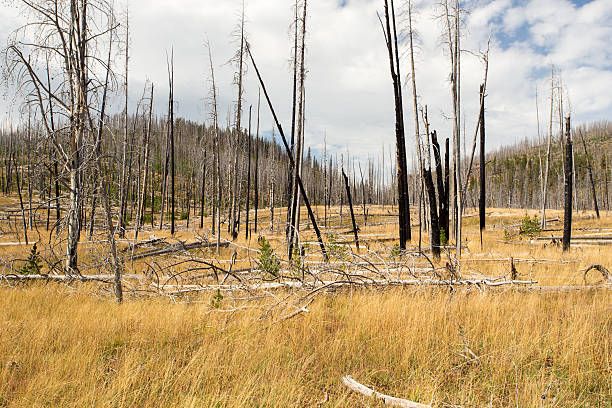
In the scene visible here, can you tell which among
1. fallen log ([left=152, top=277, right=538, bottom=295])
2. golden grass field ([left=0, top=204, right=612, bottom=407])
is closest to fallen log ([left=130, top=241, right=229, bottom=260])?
fallen log ([left=152, top=277, right=538, bottom=295])

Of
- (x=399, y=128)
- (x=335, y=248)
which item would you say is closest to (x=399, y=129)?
(x=399, y=128)

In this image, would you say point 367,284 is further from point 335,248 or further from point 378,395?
point 378,395

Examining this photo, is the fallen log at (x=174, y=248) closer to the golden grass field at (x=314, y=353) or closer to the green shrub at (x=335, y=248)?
the green shrub at (x=335, y=248)

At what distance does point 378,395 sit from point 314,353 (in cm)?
84

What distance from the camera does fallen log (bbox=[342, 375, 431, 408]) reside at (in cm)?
227

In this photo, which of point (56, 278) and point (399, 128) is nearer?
point (56, 278)

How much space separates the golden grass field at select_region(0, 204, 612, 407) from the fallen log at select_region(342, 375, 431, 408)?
0.18 ft

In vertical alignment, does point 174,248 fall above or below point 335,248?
below

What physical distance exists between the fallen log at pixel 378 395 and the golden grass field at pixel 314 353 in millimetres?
56

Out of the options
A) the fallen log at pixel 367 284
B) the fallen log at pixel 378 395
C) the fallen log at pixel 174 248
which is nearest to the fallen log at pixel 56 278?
the fallen log at pixel 367 284

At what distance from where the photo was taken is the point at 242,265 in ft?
36.8

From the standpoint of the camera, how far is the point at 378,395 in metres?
2.37

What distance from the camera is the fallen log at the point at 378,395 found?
2.27 m

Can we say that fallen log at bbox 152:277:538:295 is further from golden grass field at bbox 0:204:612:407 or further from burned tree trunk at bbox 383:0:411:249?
burned tree trunk at bbox 383:0:411:249
